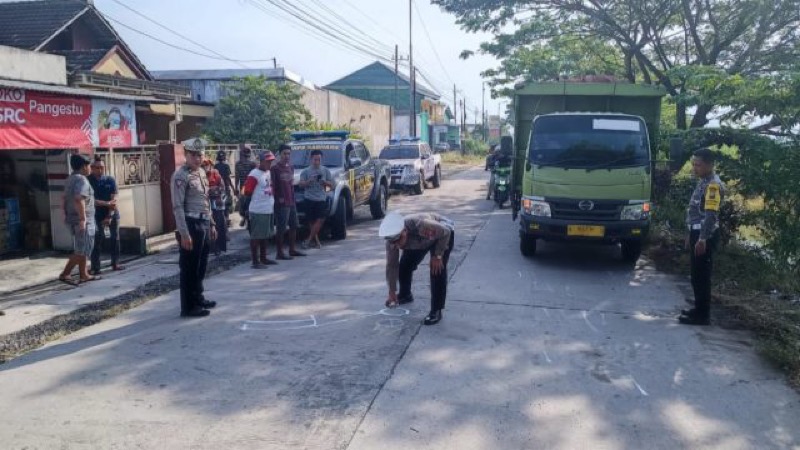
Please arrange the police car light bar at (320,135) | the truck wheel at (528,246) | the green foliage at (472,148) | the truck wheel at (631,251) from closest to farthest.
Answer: the truck wheel at (631,251) → the truck wheel at (528,246) → the police car light bar at (320,135) → the green foliage at (472,148)

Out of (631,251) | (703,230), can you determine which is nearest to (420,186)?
(631,251)

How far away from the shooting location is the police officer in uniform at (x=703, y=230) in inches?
252

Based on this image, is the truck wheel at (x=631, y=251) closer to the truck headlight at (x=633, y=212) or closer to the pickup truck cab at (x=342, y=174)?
the truck headlight at (x=633, y=212)

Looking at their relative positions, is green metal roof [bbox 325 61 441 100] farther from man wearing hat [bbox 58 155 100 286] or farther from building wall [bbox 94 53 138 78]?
man wearing hat [bbox 58 155 100 286]

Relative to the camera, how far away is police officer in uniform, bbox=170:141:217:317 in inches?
257

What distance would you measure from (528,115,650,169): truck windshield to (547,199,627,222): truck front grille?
71cm

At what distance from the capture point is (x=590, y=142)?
Result: 9.59 meters

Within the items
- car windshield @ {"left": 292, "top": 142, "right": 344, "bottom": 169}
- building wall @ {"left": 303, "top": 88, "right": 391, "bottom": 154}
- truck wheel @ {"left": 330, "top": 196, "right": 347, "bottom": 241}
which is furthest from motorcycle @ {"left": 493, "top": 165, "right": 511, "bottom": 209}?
building wall @ {"left": 303, "top": 88, "right": 391, "bottom": 154}

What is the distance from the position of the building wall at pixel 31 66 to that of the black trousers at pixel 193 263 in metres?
7.20

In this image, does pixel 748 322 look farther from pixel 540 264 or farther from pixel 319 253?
pixel 319 253

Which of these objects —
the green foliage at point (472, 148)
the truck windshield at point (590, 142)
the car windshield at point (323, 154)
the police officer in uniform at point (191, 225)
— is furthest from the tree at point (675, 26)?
the green foliage at point (472, 148)

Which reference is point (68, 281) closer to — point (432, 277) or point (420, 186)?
point (432, 277)

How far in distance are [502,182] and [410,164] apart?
14.6ft

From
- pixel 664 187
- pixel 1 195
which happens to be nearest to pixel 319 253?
pixel 1 195
